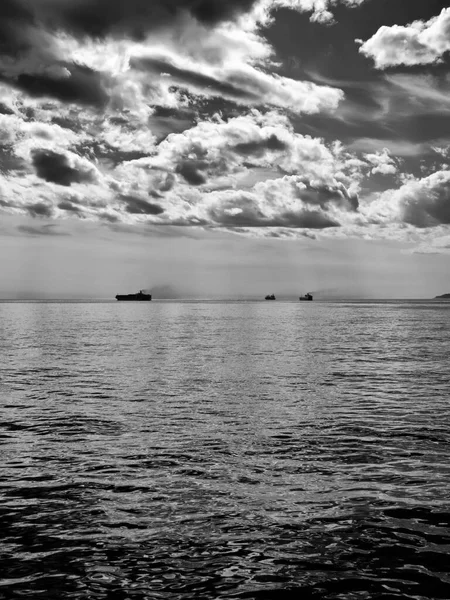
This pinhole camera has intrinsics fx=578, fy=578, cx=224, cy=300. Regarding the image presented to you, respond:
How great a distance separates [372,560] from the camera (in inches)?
409

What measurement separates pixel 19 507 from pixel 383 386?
977 inches

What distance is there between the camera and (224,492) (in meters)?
14.1

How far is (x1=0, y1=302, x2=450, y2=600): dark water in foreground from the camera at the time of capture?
9.67 m

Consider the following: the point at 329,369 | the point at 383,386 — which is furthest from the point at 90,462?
the point at 329,369

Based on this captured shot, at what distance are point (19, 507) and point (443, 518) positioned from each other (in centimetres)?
932

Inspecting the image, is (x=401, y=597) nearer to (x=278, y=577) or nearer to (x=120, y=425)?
(x=278, y=577)

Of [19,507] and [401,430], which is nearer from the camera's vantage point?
[19,507]

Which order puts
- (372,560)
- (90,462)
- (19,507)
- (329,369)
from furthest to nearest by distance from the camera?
(329,369), (90,462), (19,507), (372,560)

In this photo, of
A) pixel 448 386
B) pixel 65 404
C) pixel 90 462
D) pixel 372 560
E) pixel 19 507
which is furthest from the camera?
pixel 448 386

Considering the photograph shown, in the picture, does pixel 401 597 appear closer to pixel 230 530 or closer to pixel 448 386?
pixel 230 530

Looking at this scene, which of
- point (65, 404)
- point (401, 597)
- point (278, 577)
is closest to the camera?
point (401, 597)

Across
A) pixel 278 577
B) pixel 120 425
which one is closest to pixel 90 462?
pixel 120 425

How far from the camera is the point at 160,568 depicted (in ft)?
32.6

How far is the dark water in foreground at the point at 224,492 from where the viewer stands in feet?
31.7
